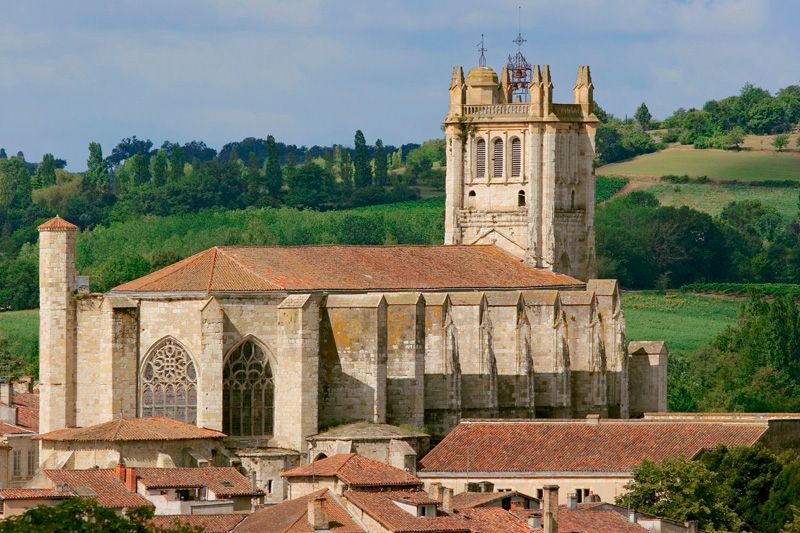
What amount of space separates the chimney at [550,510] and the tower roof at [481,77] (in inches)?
1310

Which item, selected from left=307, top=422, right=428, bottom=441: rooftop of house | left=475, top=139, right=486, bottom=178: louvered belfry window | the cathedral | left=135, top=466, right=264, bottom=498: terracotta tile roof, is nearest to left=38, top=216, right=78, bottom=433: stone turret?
the cathedral

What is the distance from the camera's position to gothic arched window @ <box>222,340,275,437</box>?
78375mm

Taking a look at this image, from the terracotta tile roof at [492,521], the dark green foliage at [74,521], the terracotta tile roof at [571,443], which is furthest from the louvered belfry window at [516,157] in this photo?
the dark green foliage at [74,521]

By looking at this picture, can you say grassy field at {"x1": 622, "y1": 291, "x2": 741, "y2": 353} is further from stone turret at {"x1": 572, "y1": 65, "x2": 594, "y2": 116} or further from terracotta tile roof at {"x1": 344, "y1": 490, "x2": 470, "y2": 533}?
terracotta tile roof at {"x1": 344, "y1": 490, "x2": 470, "y2": 533}

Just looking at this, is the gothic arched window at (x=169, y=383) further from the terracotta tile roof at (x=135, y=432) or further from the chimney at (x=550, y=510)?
the chimney at (x=550, y=510)

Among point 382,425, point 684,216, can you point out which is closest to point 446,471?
point 382,425

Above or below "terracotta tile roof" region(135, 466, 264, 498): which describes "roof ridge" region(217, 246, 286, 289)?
above

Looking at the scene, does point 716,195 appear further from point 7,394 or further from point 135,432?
point 135,432

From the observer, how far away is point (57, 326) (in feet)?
259

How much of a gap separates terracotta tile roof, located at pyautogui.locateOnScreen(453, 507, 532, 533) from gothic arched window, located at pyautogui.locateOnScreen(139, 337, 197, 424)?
13.9 meters

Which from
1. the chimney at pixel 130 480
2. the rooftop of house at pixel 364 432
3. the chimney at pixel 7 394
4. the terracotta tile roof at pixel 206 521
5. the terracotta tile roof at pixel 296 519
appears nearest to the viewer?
the terracotta tile roof at pixel 296 519

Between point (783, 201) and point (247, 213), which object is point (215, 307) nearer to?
point (247, 213)

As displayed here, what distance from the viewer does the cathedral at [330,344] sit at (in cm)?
7794

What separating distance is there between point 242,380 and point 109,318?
371 cm
